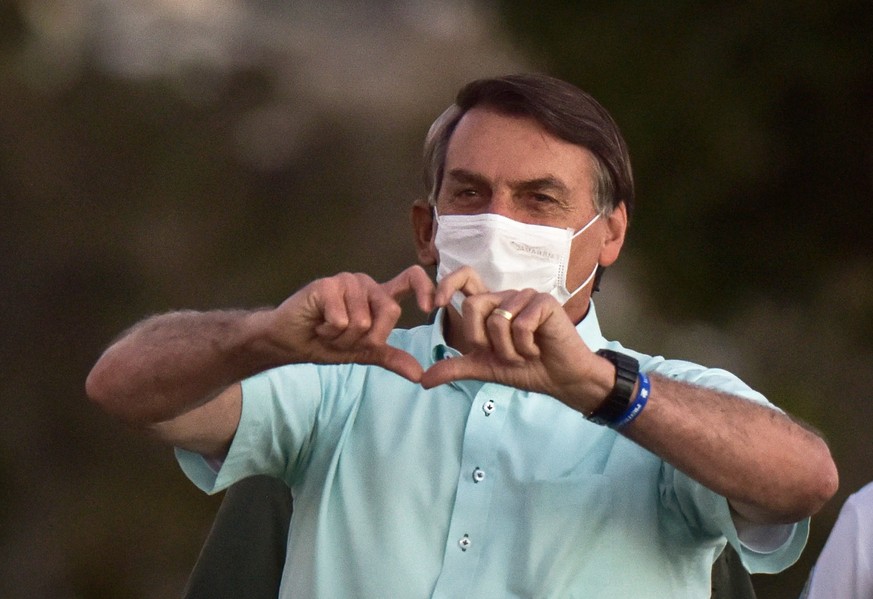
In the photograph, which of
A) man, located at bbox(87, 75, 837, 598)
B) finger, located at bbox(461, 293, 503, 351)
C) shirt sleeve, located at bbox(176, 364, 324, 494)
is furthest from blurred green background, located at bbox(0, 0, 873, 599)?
finger, located at bbox(461, 293, 503, 351)

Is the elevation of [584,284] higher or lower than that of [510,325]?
lower

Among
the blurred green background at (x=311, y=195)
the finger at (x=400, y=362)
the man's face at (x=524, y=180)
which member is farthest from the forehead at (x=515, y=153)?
the blurred green background at (x=311, y=195)

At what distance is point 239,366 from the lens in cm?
233

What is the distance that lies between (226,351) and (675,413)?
728mm

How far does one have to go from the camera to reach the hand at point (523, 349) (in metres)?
2.15

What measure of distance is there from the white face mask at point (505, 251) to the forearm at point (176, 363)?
514 millimetres

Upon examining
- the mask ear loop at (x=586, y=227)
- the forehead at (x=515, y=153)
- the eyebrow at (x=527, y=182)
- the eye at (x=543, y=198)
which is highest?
the forehead at (x=515, y=153)

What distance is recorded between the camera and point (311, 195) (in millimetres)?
→ 5219

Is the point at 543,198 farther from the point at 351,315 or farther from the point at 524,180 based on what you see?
the point at 351,315

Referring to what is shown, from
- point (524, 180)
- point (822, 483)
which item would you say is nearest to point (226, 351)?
point (524, 180)

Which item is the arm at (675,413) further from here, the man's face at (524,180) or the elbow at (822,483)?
the man's face at (524,180)

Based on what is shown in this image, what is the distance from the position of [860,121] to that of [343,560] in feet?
10.3

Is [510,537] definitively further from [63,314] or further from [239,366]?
[63,314]

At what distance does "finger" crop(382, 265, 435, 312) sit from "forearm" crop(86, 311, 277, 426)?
24cm
